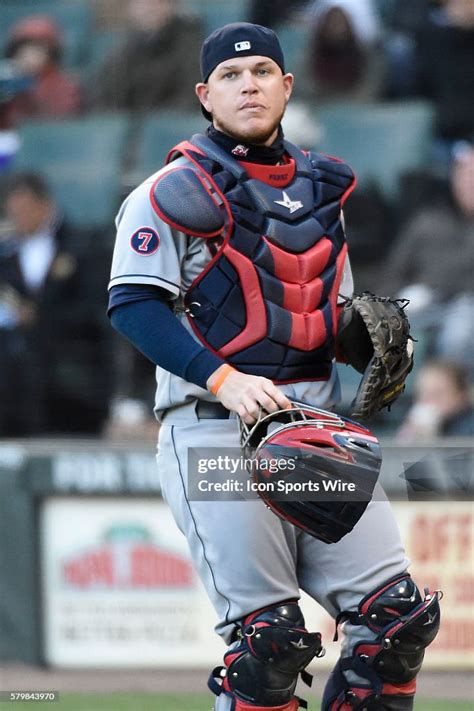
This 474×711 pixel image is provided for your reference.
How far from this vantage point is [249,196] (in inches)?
130

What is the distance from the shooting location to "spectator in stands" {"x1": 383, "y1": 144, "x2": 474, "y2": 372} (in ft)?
21.3

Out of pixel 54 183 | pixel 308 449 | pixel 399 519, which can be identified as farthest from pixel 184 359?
pixel 54 183

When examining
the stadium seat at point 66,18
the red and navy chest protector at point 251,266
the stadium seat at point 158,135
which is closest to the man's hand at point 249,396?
the red and navy chest protector at point 251,266

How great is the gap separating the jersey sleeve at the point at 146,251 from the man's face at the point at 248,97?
281mm

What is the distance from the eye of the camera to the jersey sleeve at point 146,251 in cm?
322

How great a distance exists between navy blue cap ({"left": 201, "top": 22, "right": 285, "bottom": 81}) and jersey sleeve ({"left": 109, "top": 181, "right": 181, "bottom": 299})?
38cm

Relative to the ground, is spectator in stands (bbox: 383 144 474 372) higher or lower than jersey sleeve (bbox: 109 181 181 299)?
lower

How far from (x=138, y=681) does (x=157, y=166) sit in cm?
294

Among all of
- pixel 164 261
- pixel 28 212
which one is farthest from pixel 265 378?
pixel 28 212

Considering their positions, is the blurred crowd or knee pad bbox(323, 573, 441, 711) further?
the blurred crowd

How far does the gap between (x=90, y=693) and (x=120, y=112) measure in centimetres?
341

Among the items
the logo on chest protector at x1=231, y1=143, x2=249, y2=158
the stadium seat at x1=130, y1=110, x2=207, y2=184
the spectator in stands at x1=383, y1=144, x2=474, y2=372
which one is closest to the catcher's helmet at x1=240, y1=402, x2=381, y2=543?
the logo on chest protector at x1=231, y1=143, x2=249, y2=158

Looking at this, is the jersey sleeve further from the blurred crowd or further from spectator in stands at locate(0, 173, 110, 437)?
spectator in stands at locate(0, 173, 110, 437)

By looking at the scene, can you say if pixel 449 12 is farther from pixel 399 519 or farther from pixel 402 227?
pixel 399 519
